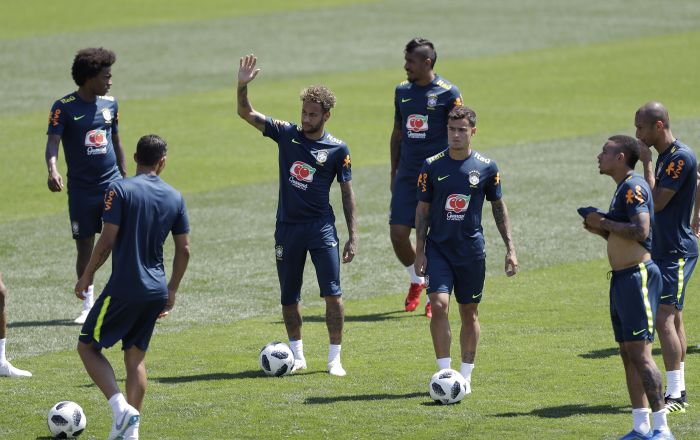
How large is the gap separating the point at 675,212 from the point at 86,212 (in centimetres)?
678

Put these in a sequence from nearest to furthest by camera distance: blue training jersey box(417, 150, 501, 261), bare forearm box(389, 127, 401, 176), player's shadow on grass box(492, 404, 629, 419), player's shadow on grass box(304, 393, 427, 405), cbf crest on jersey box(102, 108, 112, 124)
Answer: player's shadow on grass box(492, 404, 629, 419)
player's shadow on grass box(304, 393, 427, 405)
blue training jersey box(417, 150, 501, 261)
cbf crest on jersey box(102, 108, 112, 124)
bare forearm box(389, 127, 401, 176)

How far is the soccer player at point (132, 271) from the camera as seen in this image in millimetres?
9539

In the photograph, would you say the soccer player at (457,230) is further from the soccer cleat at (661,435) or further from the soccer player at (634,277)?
the soccer cleat at (661,435)

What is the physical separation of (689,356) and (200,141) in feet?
53.6

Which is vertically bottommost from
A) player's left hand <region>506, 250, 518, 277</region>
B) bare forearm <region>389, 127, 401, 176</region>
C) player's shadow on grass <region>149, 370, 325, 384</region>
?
player's shadow on grass <region>149, 370, 325, 384</region>

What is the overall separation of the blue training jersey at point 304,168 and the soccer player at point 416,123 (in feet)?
8.22

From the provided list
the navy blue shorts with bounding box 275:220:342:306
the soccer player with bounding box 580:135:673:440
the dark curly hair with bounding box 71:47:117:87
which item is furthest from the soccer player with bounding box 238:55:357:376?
the soccer player with bounding box 580:135:673:440

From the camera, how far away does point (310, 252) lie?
12.0 meters

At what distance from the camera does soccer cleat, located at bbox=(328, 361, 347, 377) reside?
11.9 metres

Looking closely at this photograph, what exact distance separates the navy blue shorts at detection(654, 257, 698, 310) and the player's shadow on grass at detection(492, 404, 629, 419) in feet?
3.29

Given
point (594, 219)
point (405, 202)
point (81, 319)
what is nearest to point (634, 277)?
point (594, 219)

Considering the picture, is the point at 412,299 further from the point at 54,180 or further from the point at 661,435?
the point at 661,435

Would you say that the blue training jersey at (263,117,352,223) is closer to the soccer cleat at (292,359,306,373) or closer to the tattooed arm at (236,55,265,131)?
the tattooed arm at (236,55,265,131)

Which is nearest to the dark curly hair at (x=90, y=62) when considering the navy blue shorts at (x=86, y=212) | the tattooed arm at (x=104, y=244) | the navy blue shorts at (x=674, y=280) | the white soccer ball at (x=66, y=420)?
the navy blue shorts at (x=86, y=212)
